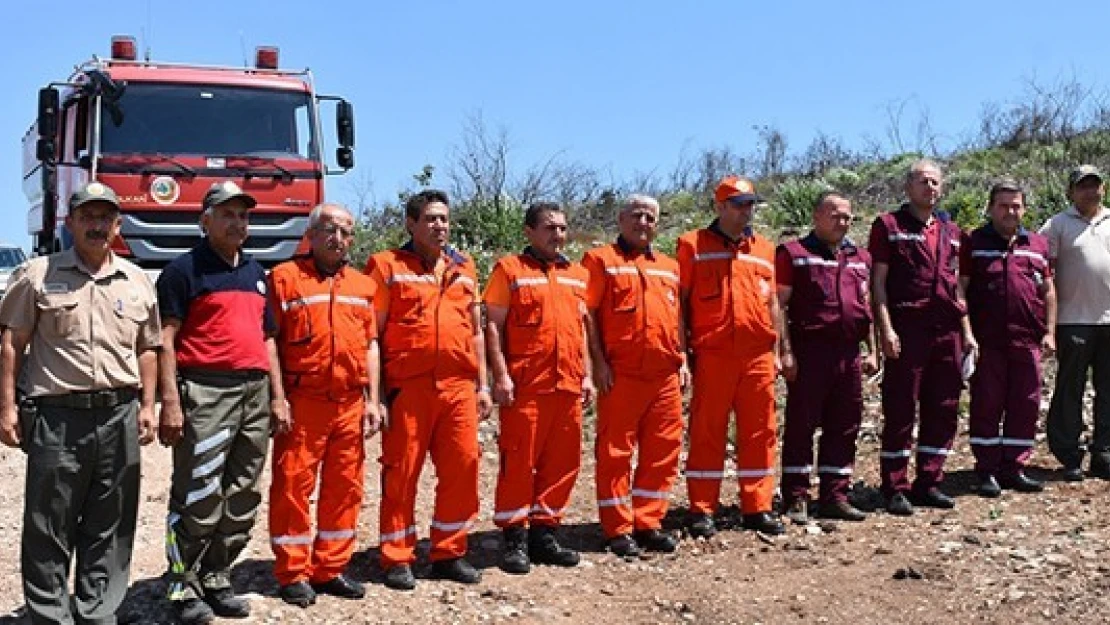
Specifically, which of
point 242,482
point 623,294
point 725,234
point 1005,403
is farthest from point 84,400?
point 1005,403

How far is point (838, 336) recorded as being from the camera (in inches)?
266

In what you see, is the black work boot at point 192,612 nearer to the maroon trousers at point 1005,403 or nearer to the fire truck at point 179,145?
the maroon trousers at point 1005,403

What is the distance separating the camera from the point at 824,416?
273 inches

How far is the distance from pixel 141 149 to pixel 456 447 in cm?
605

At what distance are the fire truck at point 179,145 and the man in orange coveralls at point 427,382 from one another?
206 inches

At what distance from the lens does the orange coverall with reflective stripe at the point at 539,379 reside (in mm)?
6109

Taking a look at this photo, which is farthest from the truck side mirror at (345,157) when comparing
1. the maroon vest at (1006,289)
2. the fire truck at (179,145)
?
the maroon vest at (1006,289)

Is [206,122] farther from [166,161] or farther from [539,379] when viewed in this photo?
[539,379]

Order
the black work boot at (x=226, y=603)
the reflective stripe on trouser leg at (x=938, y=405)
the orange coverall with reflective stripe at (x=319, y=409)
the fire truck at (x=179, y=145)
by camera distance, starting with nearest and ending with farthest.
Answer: the black work boot at (x=226, y=603) → the orange coverall with reflective stripe at (x=319, y=409) → the reflective stripe on trouser leg at (x=938, y=405) → the fire truck at (x=179, y=145)

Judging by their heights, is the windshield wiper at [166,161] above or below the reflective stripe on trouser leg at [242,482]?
above

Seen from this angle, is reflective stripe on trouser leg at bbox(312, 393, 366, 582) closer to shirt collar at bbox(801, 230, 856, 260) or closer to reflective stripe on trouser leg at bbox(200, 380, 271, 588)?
reflective stripe on trouser leg at bbox(200, 380, 271, 588)

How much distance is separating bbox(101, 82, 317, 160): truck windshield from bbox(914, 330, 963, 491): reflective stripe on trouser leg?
20.8 feet

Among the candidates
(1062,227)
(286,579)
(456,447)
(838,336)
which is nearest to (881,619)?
(838,336)

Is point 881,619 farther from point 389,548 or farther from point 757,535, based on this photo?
point 389,548
